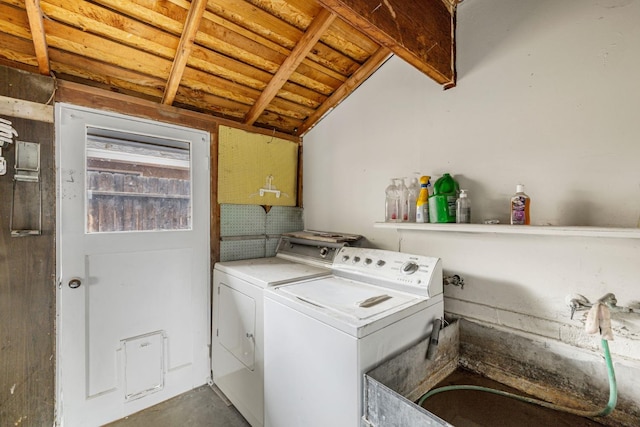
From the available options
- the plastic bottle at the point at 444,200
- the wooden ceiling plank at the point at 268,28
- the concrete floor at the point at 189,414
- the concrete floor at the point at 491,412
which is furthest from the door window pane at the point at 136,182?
the concrete floor at the point at 491,412

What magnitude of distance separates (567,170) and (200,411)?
8.50ft

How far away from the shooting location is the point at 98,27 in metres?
1.50

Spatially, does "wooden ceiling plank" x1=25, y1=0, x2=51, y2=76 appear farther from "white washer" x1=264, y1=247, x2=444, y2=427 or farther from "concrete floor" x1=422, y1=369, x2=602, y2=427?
"concrete floor" x1=422, y1=369, x2=602, y2=427

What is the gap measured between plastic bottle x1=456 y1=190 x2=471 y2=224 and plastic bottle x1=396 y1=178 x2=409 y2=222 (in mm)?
360

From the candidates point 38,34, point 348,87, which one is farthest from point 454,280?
point 38,34

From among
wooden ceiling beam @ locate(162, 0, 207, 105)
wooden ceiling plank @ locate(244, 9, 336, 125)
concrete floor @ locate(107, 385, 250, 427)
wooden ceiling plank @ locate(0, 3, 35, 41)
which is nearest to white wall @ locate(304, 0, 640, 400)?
wooden ceiling plank @ locate(244, 9, 336, 125)

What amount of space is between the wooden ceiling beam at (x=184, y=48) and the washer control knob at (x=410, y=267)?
173 centimetres

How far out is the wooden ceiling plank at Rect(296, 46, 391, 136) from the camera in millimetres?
2023

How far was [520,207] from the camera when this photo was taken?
4.35 feet

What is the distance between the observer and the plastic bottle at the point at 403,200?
6.06 feet

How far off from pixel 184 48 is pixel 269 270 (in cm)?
146

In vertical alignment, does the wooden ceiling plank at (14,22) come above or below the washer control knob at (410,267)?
above

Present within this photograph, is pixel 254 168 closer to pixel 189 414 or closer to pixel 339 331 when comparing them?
pixel 339 331

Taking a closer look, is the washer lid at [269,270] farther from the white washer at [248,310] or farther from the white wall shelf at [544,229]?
the white wall shelf at [544,229]
